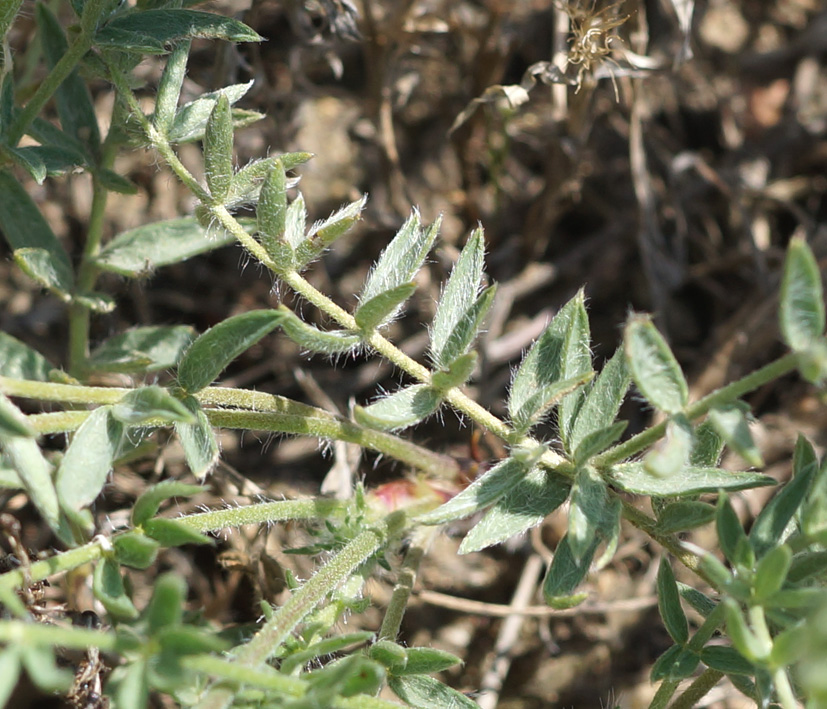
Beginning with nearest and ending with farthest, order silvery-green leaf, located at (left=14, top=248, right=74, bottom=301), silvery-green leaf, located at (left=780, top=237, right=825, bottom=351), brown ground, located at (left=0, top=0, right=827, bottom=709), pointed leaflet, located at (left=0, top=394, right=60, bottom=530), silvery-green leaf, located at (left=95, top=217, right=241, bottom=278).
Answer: silvery-green leaf, located at (left=780, top=237, right=825, bottom=351), pointed leaflet, located at (left=0, top=394, right=60, bottom=530), silvery-green leaf, located at (left=14, top=248, right=74, bottom=301), silvery-green leaf, located at (left=95, top=217, right=241, bottom=278), brown ground, located at (left=0, top=0, right=827, bottom=709)

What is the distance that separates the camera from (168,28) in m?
2.14

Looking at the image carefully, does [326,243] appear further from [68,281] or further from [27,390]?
[68,281]

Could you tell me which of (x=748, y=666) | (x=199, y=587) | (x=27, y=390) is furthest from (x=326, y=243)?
(x=199, y=587)

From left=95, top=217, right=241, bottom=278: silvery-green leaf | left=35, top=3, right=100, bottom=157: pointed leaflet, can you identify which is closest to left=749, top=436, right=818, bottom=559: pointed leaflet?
left=95, top=217, right=241, bottom=278: silvery-green leaf

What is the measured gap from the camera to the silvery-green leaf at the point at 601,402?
207cm

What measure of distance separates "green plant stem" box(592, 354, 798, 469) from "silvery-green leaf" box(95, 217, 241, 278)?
4.27 ft

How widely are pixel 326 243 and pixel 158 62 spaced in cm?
87

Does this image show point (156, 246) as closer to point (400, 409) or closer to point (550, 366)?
point (400, 409)

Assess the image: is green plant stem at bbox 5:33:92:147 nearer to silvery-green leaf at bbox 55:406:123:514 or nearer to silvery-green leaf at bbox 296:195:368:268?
silvery-green leaf at bbox 296:195:368:268

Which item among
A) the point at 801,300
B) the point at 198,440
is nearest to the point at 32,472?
the point at 198,440

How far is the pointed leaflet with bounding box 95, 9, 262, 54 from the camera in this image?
2.11m

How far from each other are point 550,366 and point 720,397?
0.57m

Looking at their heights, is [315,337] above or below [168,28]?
below

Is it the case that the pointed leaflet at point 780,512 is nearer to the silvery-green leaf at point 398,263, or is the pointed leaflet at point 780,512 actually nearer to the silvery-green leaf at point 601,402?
the silvery-green leaf at point 601,402
